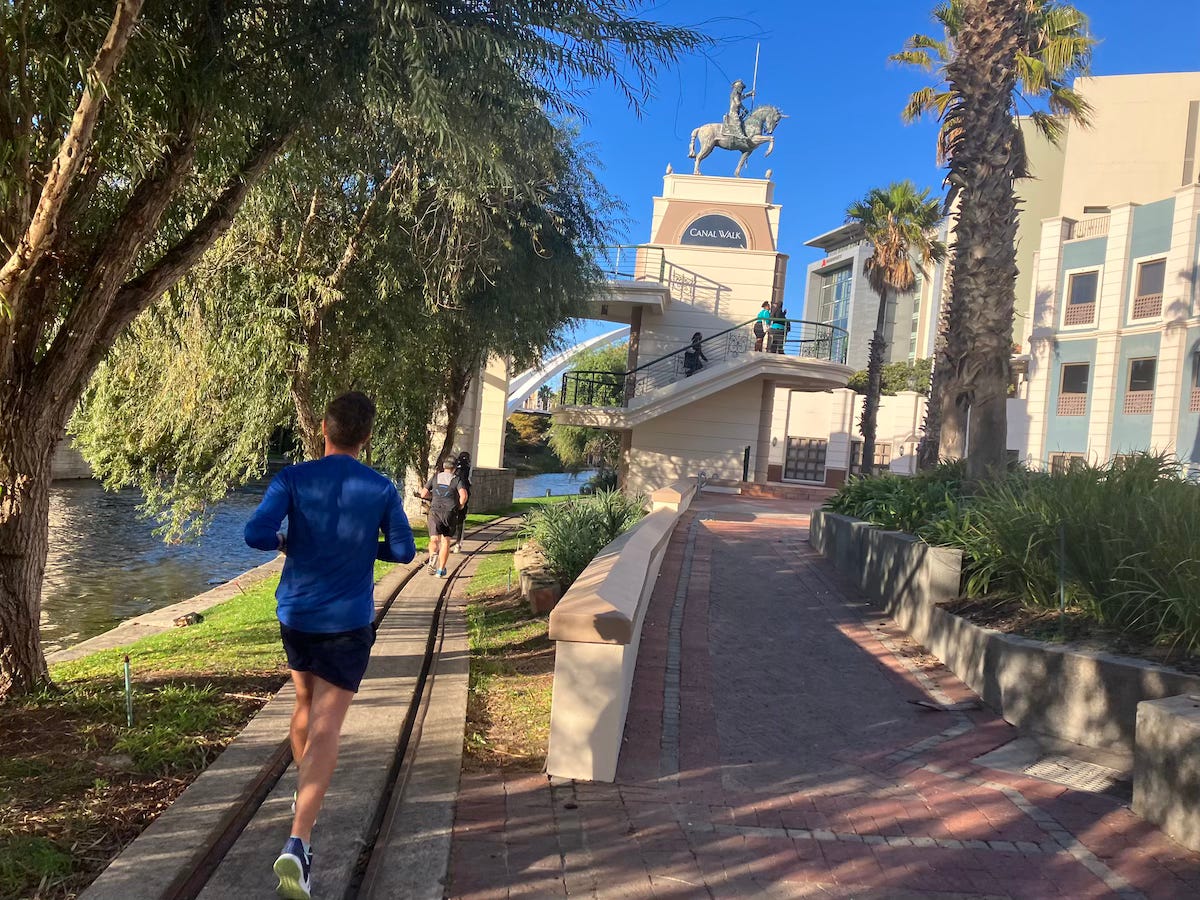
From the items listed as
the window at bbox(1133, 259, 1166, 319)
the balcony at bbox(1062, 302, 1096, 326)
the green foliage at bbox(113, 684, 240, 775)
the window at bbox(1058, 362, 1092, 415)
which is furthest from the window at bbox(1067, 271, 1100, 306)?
the green foliage at bbox(113, 684, 240, 775)

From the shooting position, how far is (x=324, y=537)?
3.24 m

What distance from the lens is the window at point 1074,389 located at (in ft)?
105

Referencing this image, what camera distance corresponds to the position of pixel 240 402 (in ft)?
40.3

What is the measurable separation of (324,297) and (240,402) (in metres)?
3.10

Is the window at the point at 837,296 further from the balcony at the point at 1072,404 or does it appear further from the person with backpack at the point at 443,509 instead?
the person with backpack at the point at 443,509

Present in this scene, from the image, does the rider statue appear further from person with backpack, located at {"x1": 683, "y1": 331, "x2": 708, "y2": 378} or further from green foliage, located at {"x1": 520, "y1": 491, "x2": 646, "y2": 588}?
green foliage, located at {"x1": 520, "y1": 491, "x2": 646, "y2": 588}

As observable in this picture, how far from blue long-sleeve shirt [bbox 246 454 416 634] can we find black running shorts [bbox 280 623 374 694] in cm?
3

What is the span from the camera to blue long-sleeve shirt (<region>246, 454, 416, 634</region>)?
323 centimetres

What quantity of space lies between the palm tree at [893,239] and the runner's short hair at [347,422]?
2382cm

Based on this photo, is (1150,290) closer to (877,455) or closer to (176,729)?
(877,455)

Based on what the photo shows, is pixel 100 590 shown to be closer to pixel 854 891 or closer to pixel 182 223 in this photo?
pixel 182 223

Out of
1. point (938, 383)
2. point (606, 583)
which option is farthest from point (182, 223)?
point (938, 383)

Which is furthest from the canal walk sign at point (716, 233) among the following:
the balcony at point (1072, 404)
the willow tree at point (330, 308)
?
the balcony at point (1072, 404)

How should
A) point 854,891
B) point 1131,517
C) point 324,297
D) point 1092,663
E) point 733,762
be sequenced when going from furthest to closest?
point 324,297, point 1131,517, point 1092,663, point 733,762, point 854,891
